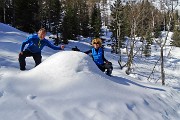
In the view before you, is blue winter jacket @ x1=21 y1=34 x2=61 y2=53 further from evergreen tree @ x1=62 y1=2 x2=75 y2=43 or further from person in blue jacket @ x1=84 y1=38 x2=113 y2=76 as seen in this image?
evergreen tree @ x1=62 y1=2 x2=75 y2=43

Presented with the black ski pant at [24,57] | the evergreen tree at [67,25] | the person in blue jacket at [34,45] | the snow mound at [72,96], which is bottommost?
the snow mound at [72,96]

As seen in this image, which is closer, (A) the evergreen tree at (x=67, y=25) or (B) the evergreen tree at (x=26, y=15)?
(B) the evergreen tree at (x=26, y=15)

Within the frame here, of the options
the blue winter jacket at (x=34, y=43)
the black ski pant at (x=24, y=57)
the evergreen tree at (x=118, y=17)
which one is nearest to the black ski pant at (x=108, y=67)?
the blue winter jacket at (x=34, y=43)

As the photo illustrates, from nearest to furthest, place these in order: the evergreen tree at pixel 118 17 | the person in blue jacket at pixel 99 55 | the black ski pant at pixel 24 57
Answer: the black ski pant at pixel 24 57, the person in blue jacket at pixel 99 55, the evergreen tree at pixel 118 17

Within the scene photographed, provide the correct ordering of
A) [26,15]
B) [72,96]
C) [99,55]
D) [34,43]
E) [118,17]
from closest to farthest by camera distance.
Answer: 1. [72,96]
2. [34,43]
3. [99,55]
4. [118,17]
5. [26,15]

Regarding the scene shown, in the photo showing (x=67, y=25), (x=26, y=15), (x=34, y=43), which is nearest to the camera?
(x=34, y=43)

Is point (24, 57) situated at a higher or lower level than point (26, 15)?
lower

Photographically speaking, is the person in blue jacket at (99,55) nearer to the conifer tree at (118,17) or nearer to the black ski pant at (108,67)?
the black ski pant at (108,67)

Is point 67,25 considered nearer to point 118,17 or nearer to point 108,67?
point 118,17

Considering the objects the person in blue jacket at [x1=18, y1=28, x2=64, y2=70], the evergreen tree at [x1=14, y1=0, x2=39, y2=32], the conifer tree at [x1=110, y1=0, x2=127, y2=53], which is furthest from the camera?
the evergreen tree at [x1=14, y1=0, x2=39, y2=32]

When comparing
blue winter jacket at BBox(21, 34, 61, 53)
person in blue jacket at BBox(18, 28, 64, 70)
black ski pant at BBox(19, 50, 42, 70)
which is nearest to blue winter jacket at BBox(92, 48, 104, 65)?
person in blue jacket at BBox(18, 28, 64, 70)

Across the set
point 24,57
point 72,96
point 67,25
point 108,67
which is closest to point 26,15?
point 67,25

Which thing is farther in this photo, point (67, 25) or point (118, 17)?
point (67, 25)

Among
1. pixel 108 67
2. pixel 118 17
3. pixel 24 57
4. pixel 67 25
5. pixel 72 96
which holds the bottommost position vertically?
pixel 72 96
